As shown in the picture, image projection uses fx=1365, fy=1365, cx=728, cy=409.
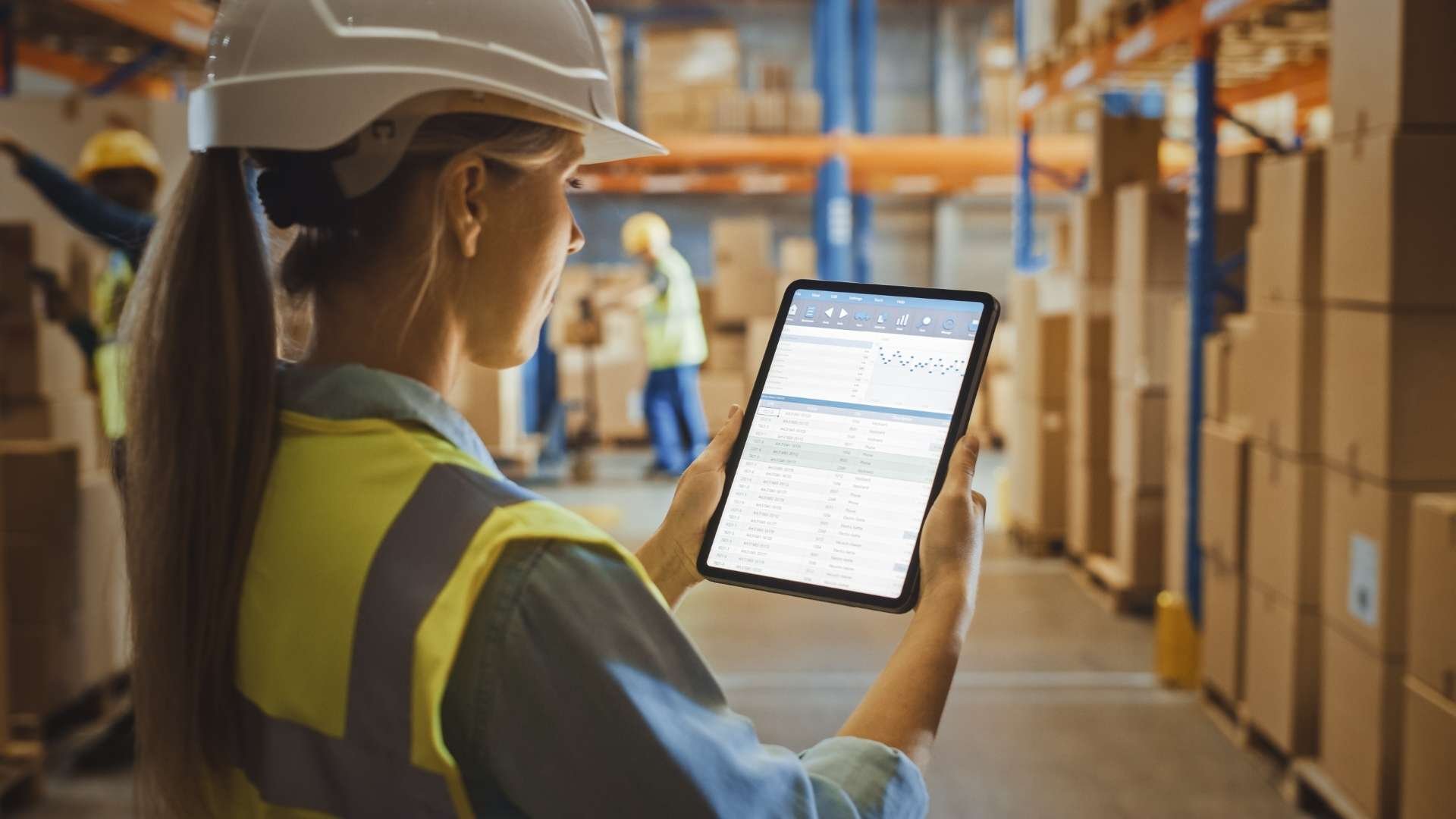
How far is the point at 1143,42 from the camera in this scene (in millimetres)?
5926

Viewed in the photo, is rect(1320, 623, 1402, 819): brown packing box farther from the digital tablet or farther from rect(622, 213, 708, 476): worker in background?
rect(622, 213, 708, 476): worker in background

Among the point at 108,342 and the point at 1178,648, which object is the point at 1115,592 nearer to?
the point at 1178,648

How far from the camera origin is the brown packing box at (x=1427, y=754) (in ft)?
10.2

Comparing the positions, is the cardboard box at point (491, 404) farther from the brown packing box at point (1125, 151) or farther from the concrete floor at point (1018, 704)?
the brown packing box at point (1125, 151)

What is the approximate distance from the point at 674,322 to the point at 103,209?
594 centimetres

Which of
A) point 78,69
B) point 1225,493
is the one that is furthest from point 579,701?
point 78,69

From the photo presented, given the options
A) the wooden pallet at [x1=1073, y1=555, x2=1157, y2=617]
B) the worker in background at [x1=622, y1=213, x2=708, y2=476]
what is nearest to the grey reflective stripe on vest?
the wooden pallet at [x1=1073, y1=555, x2=1157, y2=617]

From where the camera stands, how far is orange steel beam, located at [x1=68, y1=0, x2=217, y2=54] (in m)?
5.61

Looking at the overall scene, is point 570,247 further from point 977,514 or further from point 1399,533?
point 1399,533

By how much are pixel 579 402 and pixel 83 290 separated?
264 inches

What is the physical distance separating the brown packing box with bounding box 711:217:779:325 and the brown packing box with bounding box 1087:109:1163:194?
540cm

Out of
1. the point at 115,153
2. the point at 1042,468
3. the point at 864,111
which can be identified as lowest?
the point at 1042,468

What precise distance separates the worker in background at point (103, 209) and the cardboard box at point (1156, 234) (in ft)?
13.1

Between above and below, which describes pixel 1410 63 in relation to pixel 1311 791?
above
